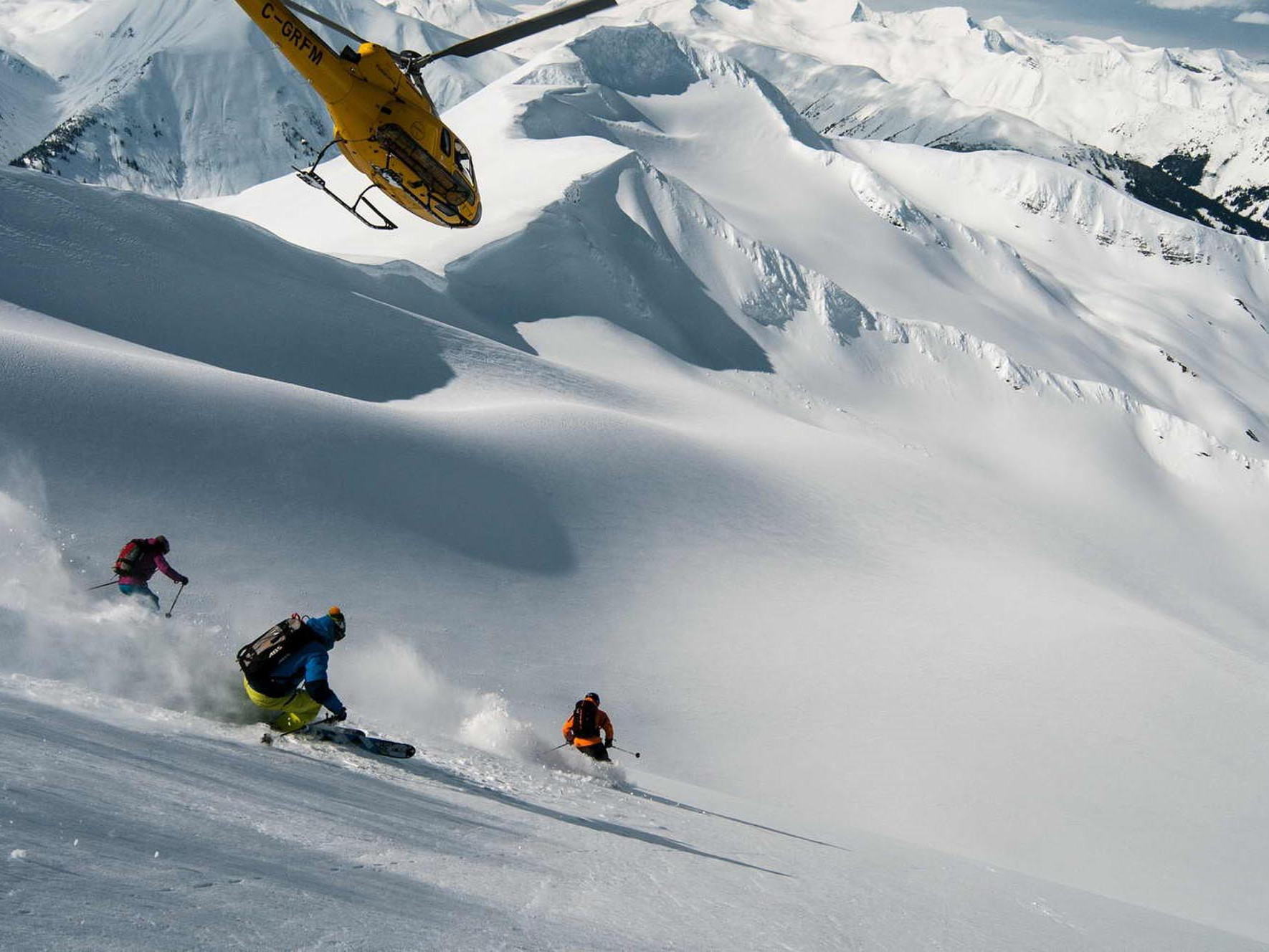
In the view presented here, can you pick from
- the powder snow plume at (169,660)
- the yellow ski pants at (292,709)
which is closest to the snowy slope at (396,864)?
the yellow ski pants at (292,709)

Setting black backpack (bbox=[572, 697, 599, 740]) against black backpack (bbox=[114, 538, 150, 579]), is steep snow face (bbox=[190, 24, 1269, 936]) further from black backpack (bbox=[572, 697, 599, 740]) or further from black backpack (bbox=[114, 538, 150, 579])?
black backpack (bbox=[114, 538, 150, 579])

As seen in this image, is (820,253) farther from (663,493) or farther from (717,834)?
(717,834)

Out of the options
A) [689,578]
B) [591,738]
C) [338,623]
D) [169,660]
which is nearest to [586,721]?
[591,738]

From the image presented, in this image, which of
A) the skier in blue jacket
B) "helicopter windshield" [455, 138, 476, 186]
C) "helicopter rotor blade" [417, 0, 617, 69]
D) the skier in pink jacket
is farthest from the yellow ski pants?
"helicopter windshield" [455, 138, 476, 186]

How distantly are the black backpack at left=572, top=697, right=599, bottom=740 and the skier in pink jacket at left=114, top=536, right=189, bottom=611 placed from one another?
564cm

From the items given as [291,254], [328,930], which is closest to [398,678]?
[328,930]

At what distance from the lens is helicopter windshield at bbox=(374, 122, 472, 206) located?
1808cm

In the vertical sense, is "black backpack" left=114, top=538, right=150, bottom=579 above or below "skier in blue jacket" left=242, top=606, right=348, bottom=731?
below

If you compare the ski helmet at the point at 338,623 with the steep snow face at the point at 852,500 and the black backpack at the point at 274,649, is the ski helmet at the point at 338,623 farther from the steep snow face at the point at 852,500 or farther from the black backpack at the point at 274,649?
the steep snow face at the point at 852,500

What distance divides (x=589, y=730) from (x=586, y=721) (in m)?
0.12

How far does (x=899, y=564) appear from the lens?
2861cm

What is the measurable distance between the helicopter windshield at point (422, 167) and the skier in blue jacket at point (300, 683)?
12003 mm

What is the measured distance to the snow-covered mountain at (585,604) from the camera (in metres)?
6.17

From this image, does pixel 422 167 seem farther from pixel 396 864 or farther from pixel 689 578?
pixel 396 864
